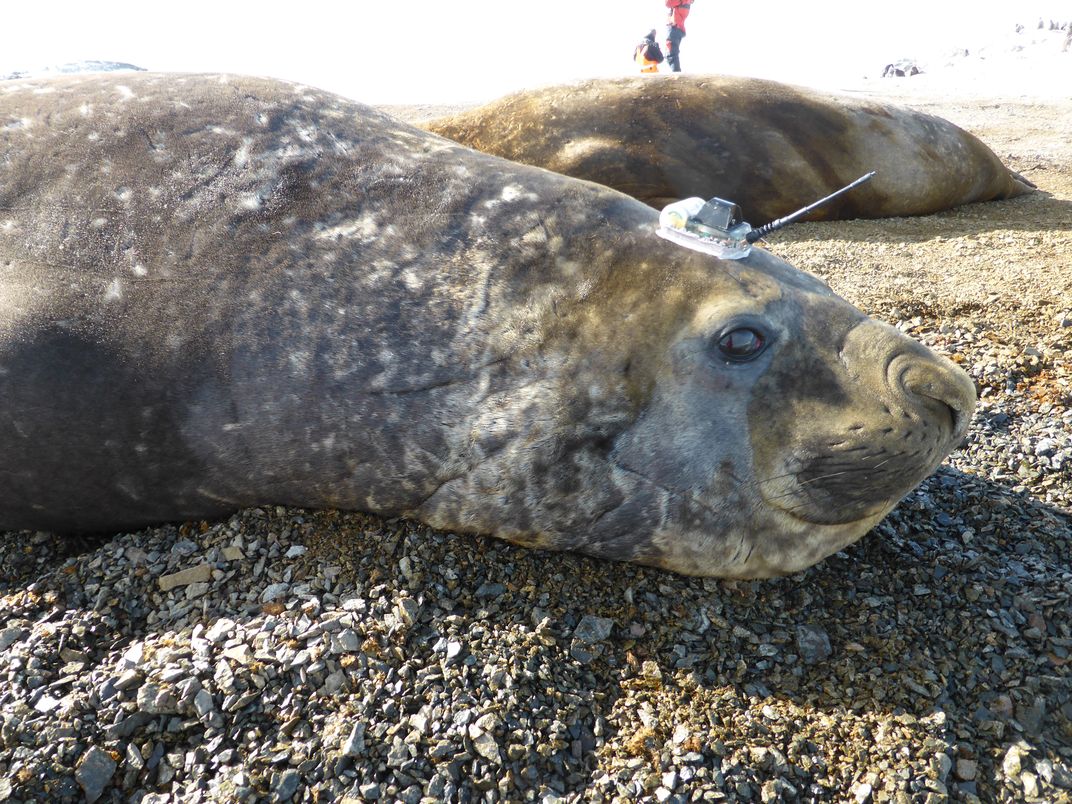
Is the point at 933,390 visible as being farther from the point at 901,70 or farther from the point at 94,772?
the point at 901,70

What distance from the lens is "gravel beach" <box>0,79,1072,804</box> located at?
6.08 feet

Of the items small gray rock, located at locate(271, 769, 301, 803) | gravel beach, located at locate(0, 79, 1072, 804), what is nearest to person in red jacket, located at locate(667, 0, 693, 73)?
gravel beach, located at locate(0, 79, 1072, 804)

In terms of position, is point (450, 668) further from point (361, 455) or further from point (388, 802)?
point (361, 455)

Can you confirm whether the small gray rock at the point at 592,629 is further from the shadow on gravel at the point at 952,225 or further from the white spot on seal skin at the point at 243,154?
the shadow on gravel at the point at 952,225

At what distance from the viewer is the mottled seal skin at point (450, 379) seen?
226 cm

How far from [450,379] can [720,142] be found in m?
3.88

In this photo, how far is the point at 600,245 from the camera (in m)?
2.36

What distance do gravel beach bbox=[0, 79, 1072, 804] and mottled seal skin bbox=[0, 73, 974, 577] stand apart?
126 millimetres

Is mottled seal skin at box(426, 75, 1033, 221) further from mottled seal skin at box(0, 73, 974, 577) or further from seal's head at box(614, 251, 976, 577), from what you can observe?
seal's head at box(614, 251, 976, 577)

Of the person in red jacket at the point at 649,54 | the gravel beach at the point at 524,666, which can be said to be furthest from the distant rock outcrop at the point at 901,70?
the gravel beach at the point at 524,666

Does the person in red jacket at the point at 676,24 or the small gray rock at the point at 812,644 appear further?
the person in red jacket at the point at 676,24

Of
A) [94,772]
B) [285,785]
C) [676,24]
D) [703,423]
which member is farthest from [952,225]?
[676,24]

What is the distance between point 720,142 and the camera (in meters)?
5.56

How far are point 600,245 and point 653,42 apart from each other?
10.2 meters
